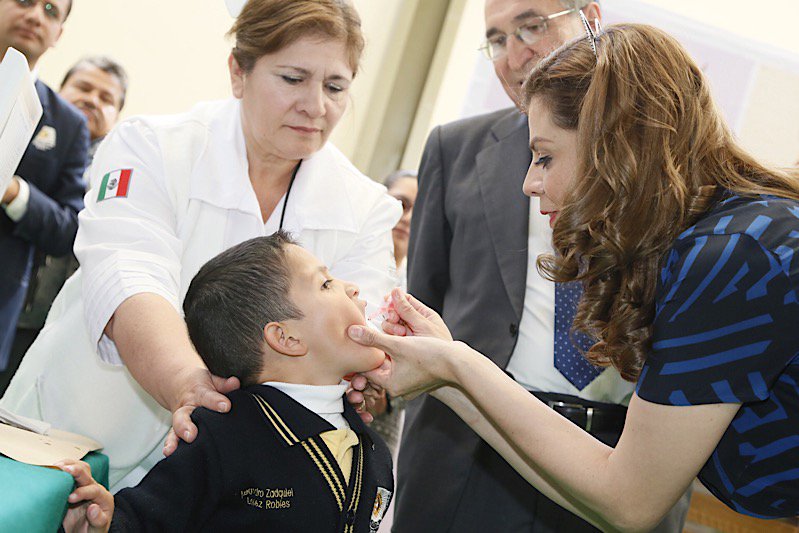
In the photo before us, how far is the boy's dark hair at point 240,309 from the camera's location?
1354 millimetres

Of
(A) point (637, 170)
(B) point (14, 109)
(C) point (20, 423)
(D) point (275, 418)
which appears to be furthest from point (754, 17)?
(C) point (20, 423)

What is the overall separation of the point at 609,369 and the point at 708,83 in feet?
2.32

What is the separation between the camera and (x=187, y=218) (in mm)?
1622

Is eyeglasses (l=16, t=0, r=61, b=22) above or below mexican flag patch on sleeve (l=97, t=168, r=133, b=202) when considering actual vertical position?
above

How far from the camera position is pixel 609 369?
1763 mm

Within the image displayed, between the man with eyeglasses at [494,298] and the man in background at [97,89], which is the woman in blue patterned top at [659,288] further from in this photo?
the man in background at [97,89]

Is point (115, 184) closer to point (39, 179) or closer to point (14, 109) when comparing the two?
point (14, 109)

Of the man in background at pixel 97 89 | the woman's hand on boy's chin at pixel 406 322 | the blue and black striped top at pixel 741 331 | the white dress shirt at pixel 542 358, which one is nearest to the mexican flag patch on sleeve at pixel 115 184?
the woman's hand on boy's chin at pixel 406 322

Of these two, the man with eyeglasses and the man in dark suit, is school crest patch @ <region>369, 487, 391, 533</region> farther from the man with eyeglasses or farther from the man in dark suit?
the man in dark suit

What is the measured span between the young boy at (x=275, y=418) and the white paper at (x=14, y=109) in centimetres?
34

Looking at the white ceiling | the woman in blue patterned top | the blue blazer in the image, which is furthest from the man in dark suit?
the white ceiling

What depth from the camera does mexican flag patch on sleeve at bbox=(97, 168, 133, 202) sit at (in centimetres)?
155

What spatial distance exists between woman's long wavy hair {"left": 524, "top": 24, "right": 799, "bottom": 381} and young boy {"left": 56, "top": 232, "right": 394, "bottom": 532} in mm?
397

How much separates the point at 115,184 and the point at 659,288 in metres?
0.97
